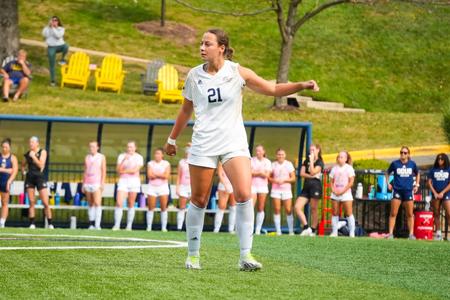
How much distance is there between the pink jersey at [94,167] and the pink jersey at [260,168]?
3177 mm

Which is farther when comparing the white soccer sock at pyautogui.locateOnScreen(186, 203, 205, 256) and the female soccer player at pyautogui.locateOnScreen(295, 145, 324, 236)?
the female soccer player at pyautogui.locateOnScreen(295, 145, 324, 236)

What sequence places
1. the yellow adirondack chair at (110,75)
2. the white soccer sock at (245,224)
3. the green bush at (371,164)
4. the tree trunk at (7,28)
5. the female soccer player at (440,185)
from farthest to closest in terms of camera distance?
the yellow adirondack chair at (110,75) < the tree trunk at (7,28) < the green bush at (371,164) < the female soccer player at (440,185) < the white soccer sock at (245,224)

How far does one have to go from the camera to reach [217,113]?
36.5 feet

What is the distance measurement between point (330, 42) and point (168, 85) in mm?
12307

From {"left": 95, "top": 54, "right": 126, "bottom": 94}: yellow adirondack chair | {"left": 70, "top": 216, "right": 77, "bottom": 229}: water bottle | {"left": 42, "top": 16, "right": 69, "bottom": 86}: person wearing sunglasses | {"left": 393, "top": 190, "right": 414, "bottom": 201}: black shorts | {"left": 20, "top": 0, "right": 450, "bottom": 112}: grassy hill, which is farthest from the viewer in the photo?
{"left": 20, "top": 0, "right": 450, "bottom": 112}: grassy hill

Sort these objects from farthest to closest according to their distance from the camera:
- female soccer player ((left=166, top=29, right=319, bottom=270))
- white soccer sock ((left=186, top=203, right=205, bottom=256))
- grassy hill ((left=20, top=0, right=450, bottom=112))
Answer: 1. grassy hill ((left=20, top=0, right=450, bottom=112))
2. white soccer sock ((left=186, top=203, right=205, bottom=256))
3. female soccer player ((left=166, top=29, right=319, bottom=270))

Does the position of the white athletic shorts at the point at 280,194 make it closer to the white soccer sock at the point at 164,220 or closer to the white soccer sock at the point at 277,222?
the white soccer sock at the point at 277,222

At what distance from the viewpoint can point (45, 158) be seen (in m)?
24.2

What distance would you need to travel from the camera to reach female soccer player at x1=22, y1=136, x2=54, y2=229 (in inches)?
949

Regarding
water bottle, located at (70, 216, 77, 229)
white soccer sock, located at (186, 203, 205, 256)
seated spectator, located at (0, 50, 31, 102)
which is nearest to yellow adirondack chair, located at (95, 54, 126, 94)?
seated spectator, located at (0, 50, 31, 102)

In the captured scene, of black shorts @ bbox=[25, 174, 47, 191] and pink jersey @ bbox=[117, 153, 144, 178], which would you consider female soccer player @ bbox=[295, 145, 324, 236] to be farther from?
black shorts @ bbox=[25, 174, 47, 191]

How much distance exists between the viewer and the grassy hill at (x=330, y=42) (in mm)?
44750

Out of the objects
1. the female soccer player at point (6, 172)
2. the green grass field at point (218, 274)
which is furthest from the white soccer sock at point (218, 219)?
the green grass field at point (218, 274)

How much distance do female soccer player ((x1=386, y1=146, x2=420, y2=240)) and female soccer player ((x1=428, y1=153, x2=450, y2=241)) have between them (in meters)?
0.39
